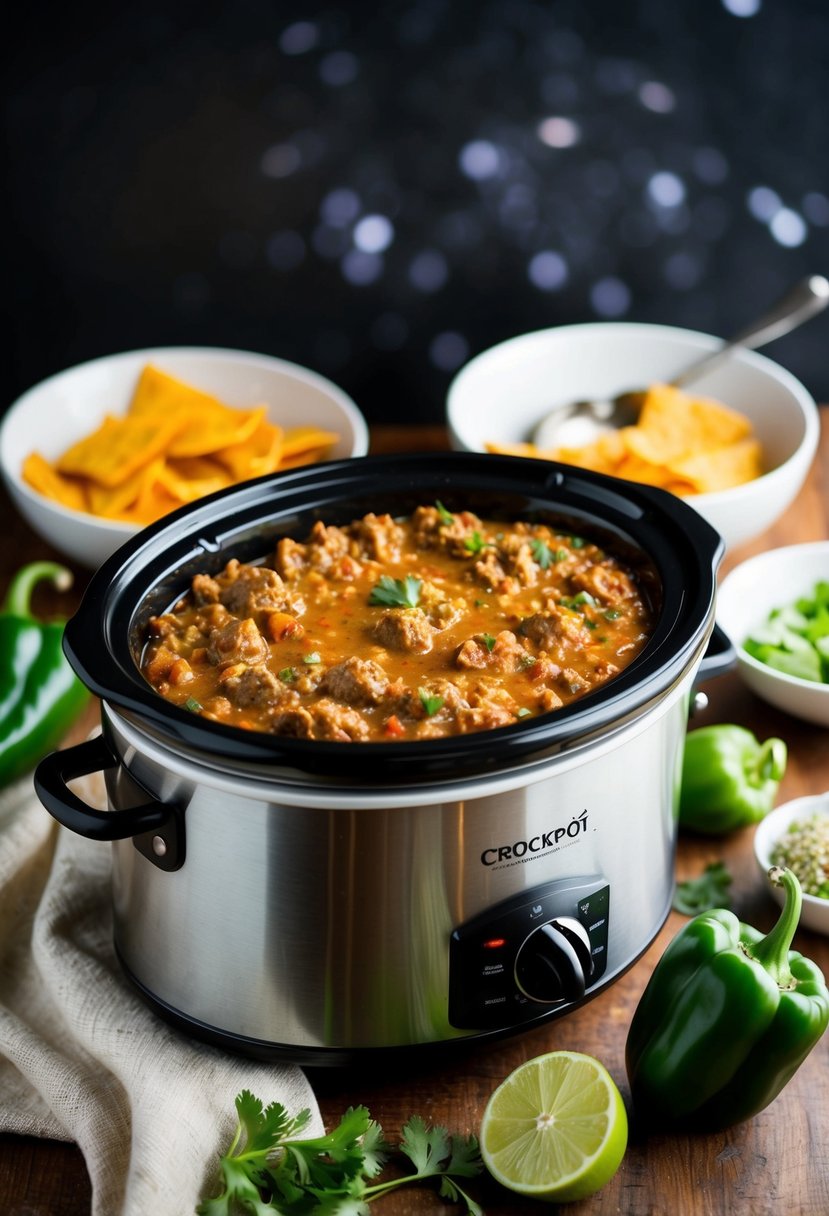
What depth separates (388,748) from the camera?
2.04 metres

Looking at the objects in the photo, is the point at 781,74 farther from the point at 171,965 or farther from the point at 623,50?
the point at 171,965

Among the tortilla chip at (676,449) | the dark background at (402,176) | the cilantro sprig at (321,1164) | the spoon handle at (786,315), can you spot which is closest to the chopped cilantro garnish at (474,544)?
the tortilla chip at (676,449)

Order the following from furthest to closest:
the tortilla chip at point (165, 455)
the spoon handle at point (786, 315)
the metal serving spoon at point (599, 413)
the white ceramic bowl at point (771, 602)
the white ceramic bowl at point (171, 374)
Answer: the metal serving spoon at point (599, 413) < the white ceramic bowl at point (171, 374) < the spoon handle at point (786, 315) < the tortilla chip at point (165, 455) < the white ceramic bowl at point (771, 602)

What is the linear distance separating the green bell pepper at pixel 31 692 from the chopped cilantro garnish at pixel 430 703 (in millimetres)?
1463

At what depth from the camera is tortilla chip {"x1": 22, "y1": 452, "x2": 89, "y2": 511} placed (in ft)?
13.0

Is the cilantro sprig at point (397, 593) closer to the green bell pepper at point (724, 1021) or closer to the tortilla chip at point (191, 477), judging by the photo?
the green bell pepper at point (724, 1021)

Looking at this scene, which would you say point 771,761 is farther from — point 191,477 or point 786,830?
point 191,477

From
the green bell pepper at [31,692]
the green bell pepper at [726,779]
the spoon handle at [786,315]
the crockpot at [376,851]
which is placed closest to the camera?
the crockpot at [376,851]

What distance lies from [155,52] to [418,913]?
3123mm

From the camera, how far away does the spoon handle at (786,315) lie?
159 inches

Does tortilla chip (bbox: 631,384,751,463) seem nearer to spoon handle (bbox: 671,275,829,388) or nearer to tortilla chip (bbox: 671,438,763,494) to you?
tortilla chip (bbox: 671,438,763,494)

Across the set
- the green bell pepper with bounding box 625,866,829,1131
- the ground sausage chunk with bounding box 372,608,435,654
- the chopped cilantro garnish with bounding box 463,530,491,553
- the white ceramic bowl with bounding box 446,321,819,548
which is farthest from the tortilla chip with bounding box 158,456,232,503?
the green bell pepper with bounding box 625,866,829,1131

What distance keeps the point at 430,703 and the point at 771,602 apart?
163cm

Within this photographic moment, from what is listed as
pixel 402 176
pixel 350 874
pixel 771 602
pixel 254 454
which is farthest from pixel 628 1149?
pixel 402 176
